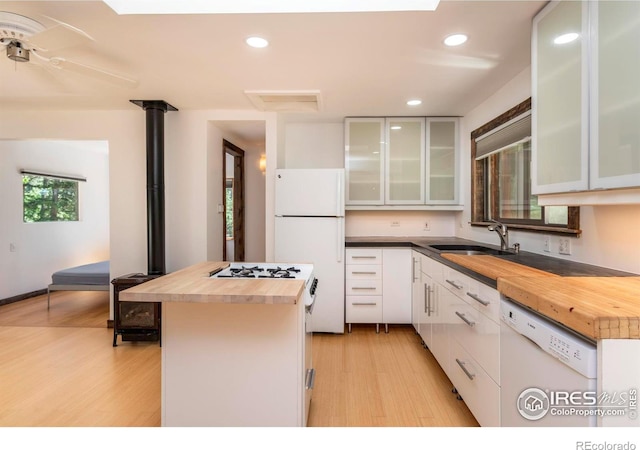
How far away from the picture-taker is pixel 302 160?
162 inches

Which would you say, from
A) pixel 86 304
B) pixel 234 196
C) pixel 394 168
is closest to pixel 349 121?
pixel 394 168

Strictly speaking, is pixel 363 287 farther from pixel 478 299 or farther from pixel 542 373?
pixel 542 373

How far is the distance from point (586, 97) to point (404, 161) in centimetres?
233

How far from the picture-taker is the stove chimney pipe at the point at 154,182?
129 inches

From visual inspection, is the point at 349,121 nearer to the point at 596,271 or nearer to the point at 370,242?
the point at 370,242

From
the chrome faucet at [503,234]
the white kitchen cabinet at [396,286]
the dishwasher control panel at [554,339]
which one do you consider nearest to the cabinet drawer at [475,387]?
the dishwasher control panel at [554,339]

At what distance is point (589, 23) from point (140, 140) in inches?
150

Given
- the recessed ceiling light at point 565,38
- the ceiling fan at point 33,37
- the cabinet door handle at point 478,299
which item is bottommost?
the cabinet door handle at point 478,299

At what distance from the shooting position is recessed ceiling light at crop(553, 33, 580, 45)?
4.82 feet

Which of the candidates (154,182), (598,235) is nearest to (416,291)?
(598,235)

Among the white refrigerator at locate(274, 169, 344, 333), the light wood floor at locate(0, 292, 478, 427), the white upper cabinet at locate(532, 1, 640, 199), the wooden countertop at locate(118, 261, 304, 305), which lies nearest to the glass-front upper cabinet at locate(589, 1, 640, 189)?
the white upper cabinet at locate(532, 1, 640, 199)

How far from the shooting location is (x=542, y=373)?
1178mm

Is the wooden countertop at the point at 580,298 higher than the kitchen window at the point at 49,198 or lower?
lower

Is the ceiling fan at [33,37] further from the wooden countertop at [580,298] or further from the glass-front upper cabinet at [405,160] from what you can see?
the glass-front upper cabinet at [405,160]
